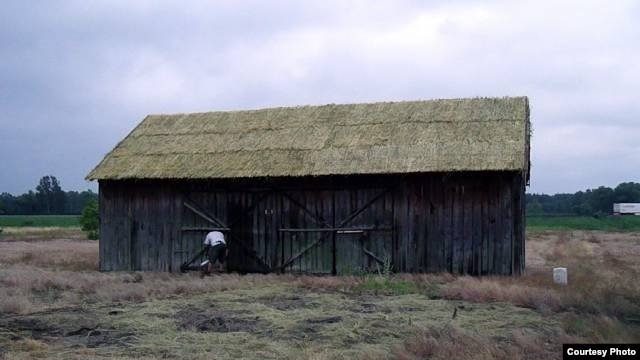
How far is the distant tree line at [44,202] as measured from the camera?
104875 millimetres

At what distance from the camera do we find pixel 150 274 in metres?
20.4

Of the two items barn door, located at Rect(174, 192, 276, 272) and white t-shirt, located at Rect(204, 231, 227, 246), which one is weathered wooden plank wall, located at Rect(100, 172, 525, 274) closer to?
barn door, located at Rect(174, 192, 276, 272)

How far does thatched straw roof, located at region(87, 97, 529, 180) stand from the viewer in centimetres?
1889

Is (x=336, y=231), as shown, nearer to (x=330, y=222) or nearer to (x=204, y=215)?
(x=330, y=222)

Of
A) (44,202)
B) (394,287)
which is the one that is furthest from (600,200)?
(394,287)

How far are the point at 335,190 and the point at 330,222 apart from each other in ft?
2.84

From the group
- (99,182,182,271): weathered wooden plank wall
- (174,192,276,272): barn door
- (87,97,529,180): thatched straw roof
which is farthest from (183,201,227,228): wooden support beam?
(87,97,529,180): thatched straw roof

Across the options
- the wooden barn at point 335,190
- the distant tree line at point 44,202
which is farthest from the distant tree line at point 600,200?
the wooden barn at point 335,190

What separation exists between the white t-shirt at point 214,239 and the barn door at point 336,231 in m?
1.64

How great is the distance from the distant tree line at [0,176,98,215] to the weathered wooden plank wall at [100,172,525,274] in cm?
8366

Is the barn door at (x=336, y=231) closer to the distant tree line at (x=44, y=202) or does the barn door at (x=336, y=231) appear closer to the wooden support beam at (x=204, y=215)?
the wooden support beam at (x=204, y=215)

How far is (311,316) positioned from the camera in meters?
12.3

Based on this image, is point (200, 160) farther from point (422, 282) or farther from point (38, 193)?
point (38, 193)

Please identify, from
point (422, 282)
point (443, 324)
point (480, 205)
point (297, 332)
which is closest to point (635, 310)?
point (443, 324)
